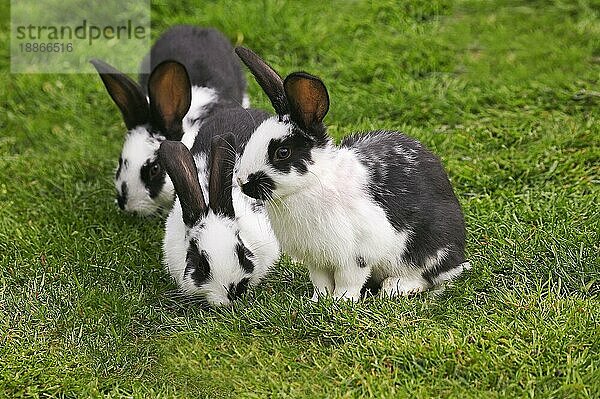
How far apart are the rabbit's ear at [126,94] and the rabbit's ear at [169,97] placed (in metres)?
0.07

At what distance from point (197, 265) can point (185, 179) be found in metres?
0.40

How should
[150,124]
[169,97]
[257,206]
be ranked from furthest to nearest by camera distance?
[150,124] → [169,97] → [257,206]

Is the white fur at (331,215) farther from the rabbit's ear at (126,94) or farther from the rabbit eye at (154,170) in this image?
the rabbit's ear at (126,94)

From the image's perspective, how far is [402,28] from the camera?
25.2 feet

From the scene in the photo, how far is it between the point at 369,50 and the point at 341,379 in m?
3.86

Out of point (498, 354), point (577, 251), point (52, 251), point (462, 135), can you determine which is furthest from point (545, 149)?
point (52, 251)

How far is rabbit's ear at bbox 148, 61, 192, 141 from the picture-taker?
5512 millimetres

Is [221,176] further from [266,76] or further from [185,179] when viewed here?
[266,76]

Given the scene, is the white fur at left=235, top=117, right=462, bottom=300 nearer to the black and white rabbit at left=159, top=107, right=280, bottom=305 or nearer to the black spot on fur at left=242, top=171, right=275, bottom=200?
the black spot on fur at left=242, top=171, right=275, bottom=200

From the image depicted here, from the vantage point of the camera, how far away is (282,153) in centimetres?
425

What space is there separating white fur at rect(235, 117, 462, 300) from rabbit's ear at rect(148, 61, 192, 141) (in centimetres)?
131

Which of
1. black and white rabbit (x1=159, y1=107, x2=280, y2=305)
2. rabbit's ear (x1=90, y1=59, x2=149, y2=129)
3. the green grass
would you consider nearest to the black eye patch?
black and white rabbit (x1=159, y1=107, x2=280, y2=305)

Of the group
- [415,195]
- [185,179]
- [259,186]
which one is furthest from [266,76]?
[415,195]

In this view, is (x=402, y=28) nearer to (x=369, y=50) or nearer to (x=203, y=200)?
(x=369, y=50)
